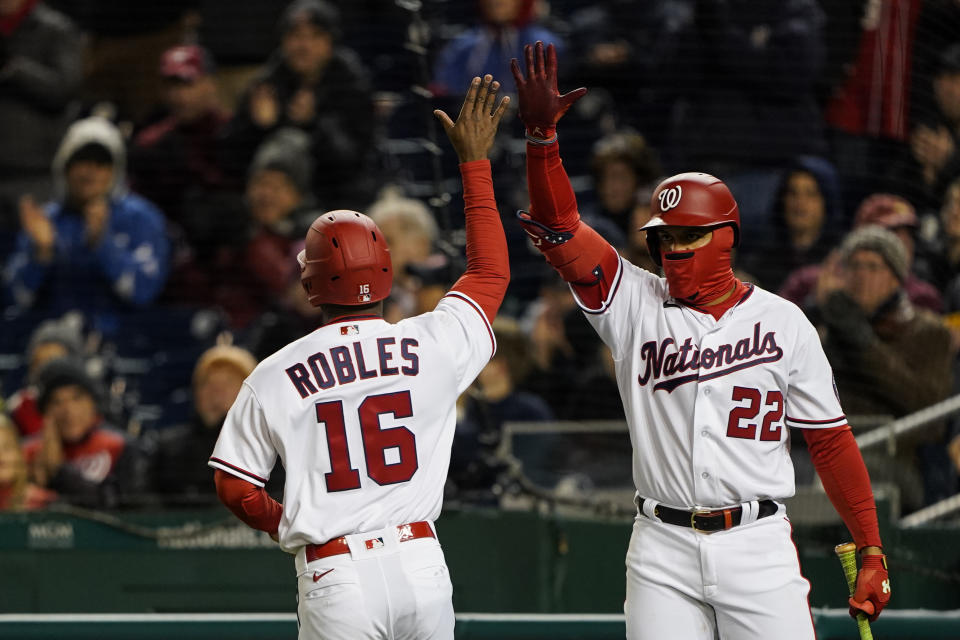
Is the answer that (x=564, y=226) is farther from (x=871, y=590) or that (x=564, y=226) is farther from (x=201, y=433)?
(x=201, y=433)

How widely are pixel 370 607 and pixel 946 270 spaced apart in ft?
13.7

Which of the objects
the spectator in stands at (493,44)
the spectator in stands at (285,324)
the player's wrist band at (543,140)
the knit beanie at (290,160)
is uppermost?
the spectator in stands at (493,44)

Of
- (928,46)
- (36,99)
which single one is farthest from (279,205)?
(928,46)

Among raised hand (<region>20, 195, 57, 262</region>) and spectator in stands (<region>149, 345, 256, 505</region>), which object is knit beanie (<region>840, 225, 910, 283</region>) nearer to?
spectator in stands (<region>149, 345, 256, 505</region>)

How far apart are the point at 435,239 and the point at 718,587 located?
3648 mm

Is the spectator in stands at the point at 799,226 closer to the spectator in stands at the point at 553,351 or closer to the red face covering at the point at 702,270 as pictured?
the spectator in stands at the point at 553,351

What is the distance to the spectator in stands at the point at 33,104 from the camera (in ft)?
26.0

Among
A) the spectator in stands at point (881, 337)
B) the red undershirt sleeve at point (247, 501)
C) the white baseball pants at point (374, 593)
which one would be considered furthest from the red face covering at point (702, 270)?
the spectator in stands at point (881, 337)

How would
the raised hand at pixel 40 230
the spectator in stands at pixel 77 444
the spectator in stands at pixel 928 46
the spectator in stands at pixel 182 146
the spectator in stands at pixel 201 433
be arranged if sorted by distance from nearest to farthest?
the spectator in stands at pixel 201 433 → the spectator in stands at pixel 77 444 → the spectator in stands at pixel 928 46 → the raised hand at pixel 40 230 → the spectator in stands at pixel 182 146

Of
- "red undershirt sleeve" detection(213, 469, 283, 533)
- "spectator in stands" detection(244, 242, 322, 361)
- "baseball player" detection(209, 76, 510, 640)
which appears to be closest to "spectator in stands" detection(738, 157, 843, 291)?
"spectator in stands" detection(244, 242, 322, 361)

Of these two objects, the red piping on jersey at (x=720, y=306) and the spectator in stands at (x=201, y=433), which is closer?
the red piping on jersey at (x=720, y=306)

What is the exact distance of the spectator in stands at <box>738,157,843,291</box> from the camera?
6.32 m

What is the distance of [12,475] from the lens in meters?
5.65

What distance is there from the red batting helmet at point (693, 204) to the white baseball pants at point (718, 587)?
0.71 metres
